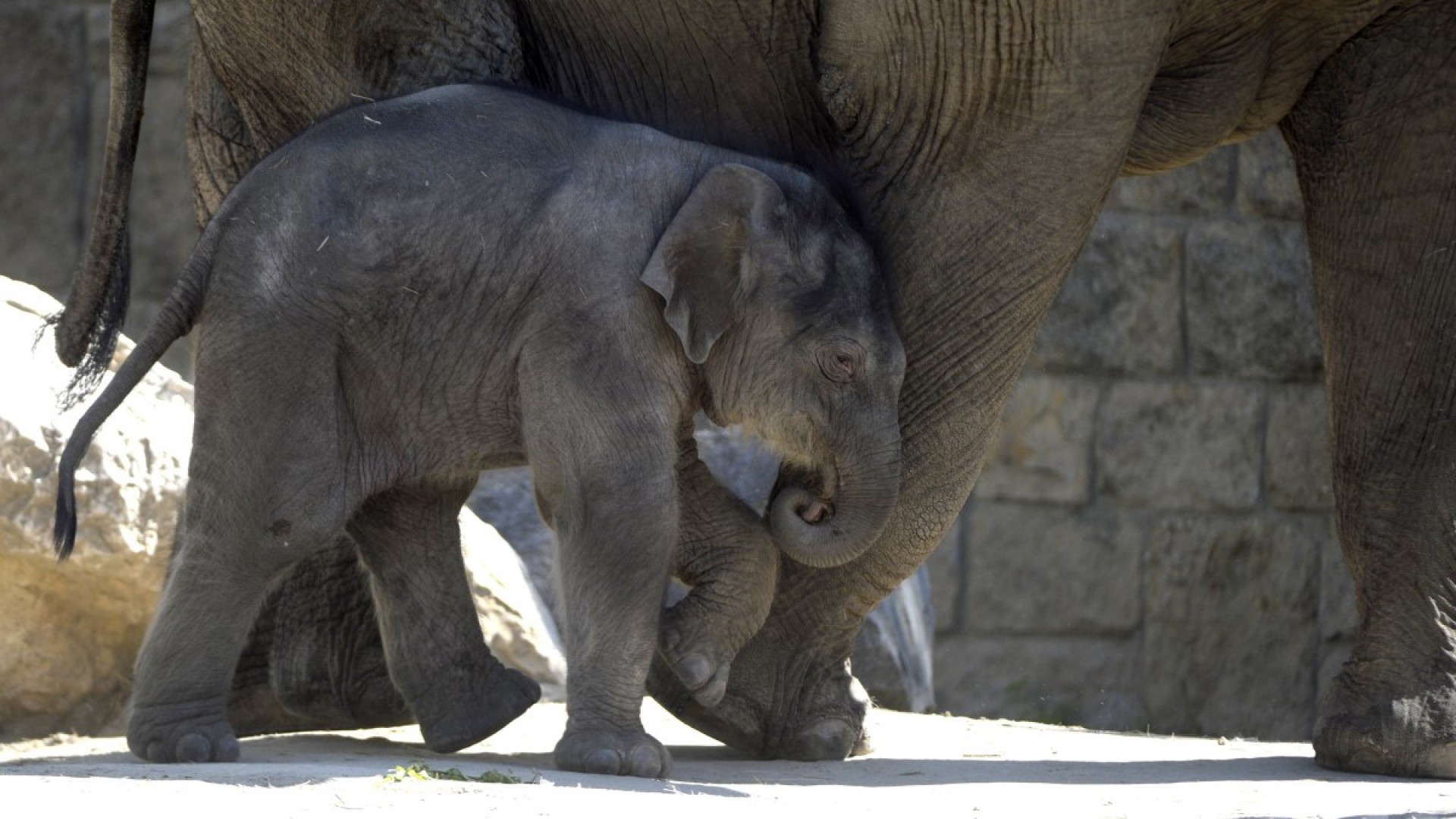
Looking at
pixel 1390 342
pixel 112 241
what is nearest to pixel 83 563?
pixel 112 241

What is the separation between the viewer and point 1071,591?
810 cm

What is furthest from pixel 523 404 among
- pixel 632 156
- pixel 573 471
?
pixel 632 156

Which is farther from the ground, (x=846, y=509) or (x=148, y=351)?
(x=148, y=351)

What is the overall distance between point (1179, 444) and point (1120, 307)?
523 millimetres

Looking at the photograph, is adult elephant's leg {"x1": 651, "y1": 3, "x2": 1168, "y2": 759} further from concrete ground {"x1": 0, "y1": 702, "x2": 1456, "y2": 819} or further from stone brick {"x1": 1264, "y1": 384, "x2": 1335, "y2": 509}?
stone brick {"x1": 1264, "y1": 384, "x2": 1335, "y2": 509}

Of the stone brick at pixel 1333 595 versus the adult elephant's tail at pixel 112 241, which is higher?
the adult elephant's tail at pixel 112 241

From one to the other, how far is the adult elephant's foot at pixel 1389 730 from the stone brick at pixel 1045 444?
394cm

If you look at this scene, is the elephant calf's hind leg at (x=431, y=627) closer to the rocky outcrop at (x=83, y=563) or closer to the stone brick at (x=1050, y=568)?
the rocky outcrop at (x=83, y=563)

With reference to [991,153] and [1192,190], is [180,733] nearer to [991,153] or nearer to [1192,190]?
[991,153]

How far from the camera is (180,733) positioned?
3572 millimetres

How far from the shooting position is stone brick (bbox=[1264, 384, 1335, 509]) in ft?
26.8

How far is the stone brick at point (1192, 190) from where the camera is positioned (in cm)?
796

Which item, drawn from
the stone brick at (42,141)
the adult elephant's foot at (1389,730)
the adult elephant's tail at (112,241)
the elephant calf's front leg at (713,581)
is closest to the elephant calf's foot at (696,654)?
the elephant calf's front leg at (713,581)

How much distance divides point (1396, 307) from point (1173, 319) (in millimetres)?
3919
